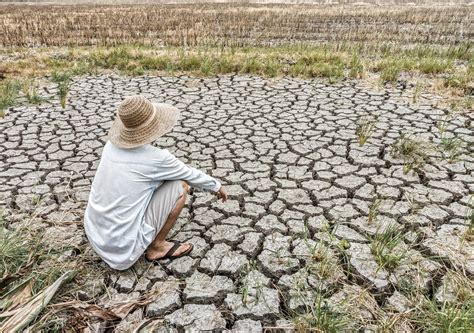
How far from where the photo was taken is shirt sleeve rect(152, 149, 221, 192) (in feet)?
8.86

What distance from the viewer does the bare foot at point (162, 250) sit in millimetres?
2930

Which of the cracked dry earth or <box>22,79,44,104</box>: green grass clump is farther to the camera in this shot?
<box>22,79,44,104</box>: green grass clump

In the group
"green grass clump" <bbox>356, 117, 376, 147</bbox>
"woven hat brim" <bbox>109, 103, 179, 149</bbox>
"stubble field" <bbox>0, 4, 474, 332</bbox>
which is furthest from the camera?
"green grass clump" <bbox>356, 117, 376, 147</bbox>

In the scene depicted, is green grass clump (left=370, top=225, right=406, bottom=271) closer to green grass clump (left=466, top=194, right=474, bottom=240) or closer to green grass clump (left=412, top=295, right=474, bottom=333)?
green grass clump (left=412, top=295, right=474, bottom=333)

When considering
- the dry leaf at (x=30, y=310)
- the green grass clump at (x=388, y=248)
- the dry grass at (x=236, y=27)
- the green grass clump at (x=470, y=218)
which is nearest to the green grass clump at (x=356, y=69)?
the dry grass at (x=236, y=27)

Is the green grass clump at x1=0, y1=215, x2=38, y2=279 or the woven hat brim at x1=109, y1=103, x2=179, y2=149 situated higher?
the woven hat brim at x1=109, y1=103, x2=179, y2=149

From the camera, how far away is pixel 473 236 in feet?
10.0

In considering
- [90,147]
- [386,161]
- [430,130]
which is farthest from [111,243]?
[430,130]

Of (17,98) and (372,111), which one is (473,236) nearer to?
(372,111)

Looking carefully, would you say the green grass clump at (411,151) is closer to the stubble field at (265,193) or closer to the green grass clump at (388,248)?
the stubble field at (265,193)

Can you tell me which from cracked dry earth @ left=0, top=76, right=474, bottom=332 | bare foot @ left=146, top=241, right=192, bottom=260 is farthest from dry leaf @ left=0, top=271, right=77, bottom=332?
bare foot @ left=146, top=241, right=192, bottom=260

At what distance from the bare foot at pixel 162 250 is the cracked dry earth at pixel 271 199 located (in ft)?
0.21

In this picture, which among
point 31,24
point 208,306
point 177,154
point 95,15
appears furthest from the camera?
point 95,15

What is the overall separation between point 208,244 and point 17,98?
4.66m
